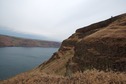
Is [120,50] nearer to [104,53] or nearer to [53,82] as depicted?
[104,53]

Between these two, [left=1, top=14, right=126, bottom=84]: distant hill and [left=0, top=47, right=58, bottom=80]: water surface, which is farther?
[left=0, top=47, right=58, bottom=80]: water surface

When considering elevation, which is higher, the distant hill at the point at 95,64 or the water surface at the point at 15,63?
the distant hill at the point at 95,64

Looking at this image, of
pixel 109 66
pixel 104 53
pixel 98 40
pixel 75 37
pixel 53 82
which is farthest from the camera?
pixel 75 37

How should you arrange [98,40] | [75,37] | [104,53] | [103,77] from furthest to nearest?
[75,37] < [98,40] < [104,53] < [103,77]

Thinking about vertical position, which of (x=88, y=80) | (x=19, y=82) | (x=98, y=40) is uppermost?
(x=98, y=40)

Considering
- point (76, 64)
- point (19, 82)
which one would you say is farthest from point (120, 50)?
point (19, 82)

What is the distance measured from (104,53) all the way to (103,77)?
6831mm

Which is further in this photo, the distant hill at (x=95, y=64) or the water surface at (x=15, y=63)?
the water surface at (x=15, y=63)

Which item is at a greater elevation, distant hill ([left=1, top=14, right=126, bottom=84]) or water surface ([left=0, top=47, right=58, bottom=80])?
distant hill ([left=1, top=14, right=126, bottom=84])

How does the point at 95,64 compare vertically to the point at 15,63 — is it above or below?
above

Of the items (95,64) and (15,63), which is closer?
(95,64)

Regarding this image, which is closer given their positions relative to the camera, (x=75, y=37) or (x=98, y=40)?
(x=98, y=40)

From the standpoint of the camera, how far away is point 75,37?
44031mm

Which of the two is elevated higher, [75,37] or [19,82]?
[75,37]
